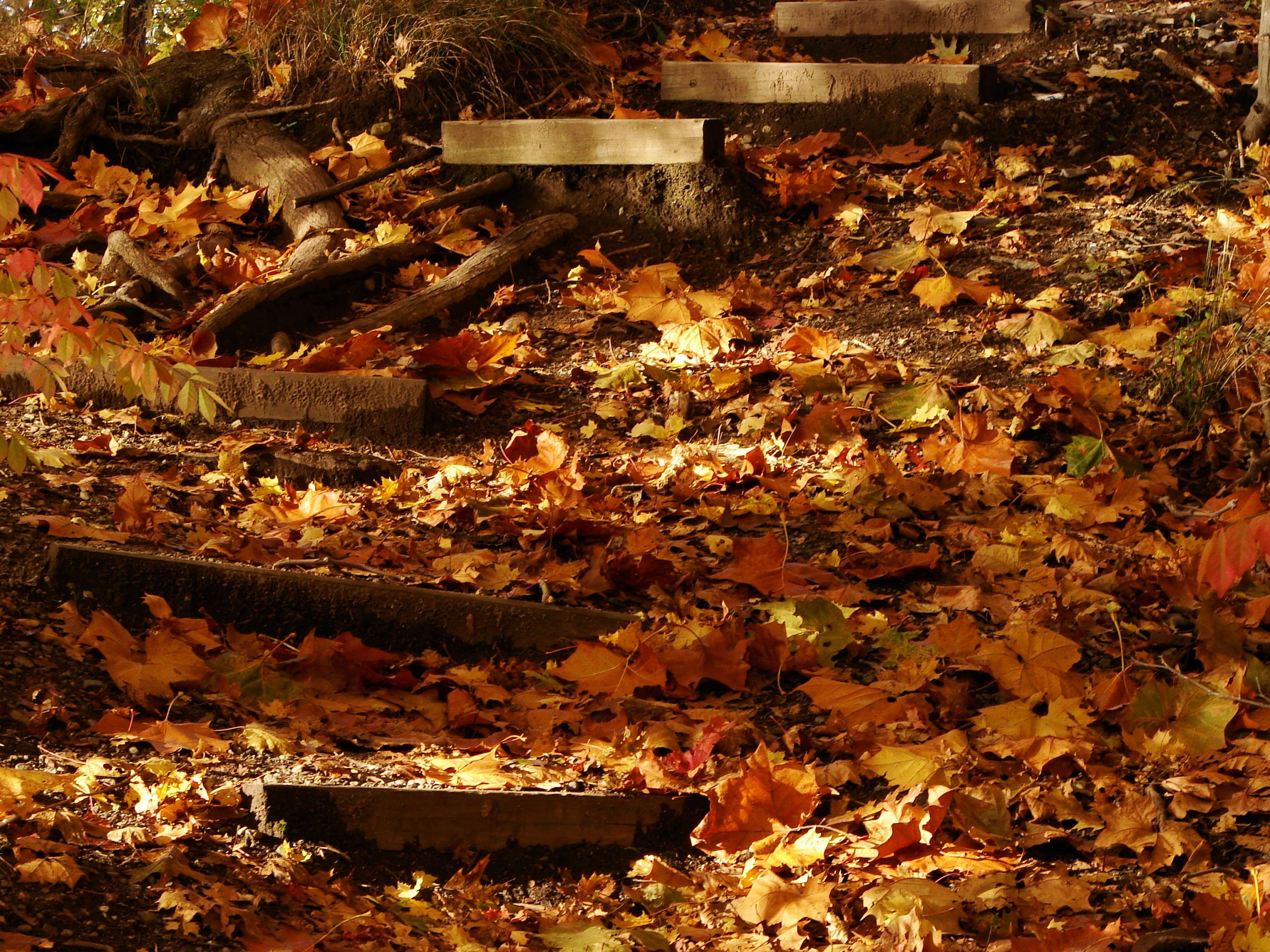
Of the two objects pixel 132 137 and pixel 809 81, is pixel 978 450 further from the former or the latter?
pixel 132 137

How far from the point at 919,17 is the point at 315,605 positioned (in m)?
4.59

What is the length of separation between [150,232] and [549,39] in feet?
7.02

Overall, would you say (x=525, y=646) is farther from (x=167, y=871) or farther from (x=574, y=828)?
A: (x=167, y=871)

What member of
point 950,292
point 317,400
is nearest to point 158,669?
point 317,400

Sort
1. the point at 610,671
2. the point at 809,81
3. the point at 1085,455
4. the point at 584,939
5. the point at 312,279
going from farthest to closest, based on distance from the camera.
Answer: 1. the point at 809,81
2. the point at 312,279
3. the point at 1085,455
4. the point at 610,671
5. the point at 584,939

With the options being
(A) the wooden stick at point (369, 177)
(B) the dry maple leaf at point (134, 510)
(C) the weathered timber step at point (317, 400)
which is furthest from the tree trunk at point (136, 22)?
(B) the dry maple leaf at point (134, 510)

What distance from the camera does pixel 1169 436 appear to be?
142 inches

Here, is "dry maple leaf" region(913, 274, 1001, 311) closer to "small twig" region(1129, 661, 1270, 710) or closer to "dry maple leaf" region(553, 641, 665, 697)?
"small twig" region(1129, 661, 1270, 710)

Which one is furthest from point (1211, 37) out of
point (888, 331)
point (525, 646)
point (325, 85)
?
point (525, 646)

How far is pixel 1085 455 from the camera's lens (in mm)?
3494

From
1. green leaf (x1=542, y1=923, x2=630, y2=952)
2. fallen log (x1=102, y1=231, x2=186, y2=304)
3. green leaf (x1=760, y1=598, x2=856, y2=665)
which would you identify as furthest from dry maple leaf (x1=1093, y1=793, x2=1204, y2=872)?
fallen log (x1=102, y1=231, x2=186, y2=304)

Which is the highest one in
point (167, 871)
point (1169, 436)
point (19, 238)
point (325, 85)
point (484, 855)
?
point (325, 85)

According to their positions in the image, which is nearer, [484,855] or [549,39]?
[484,855]

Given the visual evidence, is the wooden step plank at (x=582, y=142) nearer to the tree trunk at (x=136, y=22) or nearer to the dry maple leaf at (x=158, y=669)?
the dry maple leaf at (x=158, y=669)
